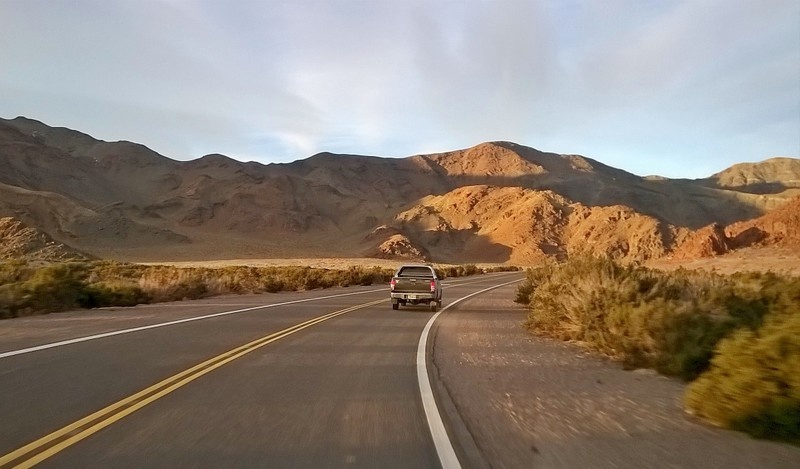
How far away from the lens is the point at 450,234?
13175 cm

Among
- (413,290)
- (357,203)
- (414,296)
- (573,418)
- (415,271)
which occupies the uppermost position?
(357,203)

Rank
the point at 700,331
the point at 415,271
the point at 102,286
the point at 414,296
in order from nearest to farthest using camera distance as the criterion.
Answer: the point at 700,331
the point at 414,296
the point at 102,286
the point at 415,271

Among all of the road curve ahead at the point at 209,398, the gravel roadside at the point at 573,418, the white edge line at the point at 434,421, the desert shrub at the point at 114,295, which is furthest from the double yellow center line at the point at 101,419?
the desert shrub at the point at 114,295

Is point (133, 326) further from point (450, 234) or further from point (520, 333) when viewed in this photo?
point (450, 234)

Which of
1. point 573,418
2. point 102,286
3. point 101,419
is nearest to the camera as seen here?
point 101,419

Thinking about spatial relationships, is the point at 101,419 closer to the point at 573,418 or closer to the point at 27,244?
the point at 573,418

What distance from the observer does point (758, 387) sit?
752 cm

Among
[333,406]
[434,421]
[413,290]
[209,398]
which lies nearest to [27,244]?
[413,290]

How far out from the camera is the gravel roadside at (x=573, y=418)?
6.68 m

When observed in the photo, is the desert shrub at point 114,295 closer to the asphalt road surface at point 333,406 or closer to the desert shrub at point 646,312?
the asphalt road surface at point 333,406

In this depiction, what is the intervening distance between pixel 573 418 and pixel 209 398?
180 inches

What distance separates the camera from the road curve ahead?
6.77 metres

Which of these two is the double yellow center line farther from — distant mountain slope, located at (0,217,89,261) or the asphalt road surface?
distant mountain slope, located at (0,217,89,261)

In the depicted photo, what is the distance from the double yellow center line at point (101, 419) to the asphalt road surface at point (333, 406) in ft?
0.08
